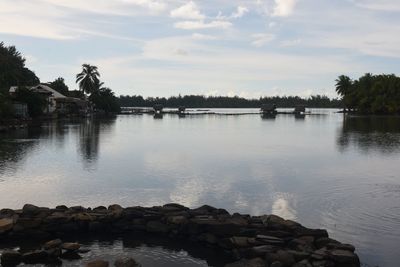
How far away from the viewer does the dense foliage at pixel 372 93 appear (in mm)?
135125

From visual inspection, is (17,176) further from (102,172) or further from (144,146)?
(144,146)

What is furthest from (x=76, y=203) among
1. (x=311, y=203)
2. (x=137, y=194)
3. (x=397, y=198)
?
(x=397, y=198)

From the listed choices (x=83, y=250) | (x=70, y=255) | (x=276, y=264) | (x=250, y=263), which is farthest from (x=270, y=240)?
(x=70, y=255)

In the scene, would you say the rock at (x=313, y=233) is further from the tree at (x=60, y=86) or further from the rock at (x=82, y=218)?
the tree at (x=60, y=86)

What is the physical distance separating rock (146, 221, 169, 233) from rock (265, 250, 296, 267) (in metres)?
4.31

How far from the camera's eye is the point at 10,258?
13461 mm

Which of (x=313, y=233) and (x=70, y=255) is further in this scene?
(x=313, y=233)

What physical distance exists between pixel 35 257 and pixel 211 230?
5392 mm

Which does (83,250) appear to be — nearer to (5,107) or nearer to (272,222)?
(272,222)

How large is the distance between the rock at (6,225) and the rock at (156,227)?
14.7 feet

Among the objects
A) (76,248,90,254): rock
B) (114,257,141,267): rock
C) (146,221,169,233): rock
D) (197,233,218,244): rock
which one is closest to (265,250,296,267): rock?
(197,233,218,244): rock

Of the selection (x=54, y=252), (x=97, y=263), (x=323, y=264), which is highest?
(x=323, y=264)

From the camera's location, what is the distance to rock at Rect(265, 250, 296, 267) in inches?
498

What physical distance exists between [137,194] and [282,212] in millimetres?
7102
